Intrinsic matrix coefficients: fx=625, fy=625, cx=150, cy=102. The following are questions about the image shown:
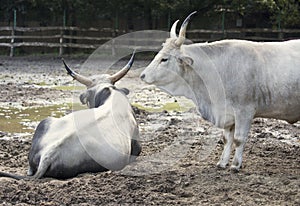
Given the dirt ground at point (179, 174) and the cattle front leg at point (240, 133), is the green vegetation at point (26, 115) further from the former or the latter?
the cattle front leg at point (240, 133)

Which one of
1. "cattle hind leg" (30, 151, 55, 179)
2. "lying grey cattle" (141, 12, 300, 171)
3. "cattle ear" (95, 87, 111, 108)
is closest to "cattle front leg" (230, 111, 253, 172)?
"lying grey cattle" (141, 12, 300, 171)

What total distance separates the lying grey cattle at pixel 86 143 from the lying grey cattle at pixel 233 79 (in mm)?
618

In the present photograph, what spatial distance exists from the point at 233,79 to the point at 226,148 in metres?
0.80

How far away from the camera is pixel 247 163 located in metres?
7.03

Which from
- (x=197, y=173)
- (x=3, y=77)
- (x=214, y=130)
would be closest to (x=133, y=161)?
(x=197, y=173)

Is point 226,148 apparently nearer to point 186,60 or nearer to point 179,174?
point 179,174

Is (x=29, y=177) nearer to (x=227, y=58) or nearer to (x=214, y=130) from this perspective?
(x=227, y=58)

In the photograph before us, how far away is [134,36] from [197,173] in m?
17.4

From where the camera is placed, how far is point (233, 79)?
21.4 ft

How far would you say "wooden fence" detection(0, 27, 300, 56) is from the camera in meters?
23.7

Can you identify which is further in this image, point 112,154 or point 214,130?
point 214,130

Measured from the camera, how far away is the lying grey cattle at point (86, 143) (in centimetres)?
612

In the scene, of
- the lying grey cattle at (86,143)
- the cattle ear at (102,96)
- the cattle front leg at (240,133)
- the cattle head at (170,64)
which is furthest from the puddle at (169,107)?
the cattle front leg at (240,133)

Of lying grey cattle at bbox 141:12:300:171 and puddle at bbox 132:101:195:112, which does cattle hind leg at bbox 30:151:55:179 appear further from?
puddle at bbox 132:101:195:112
